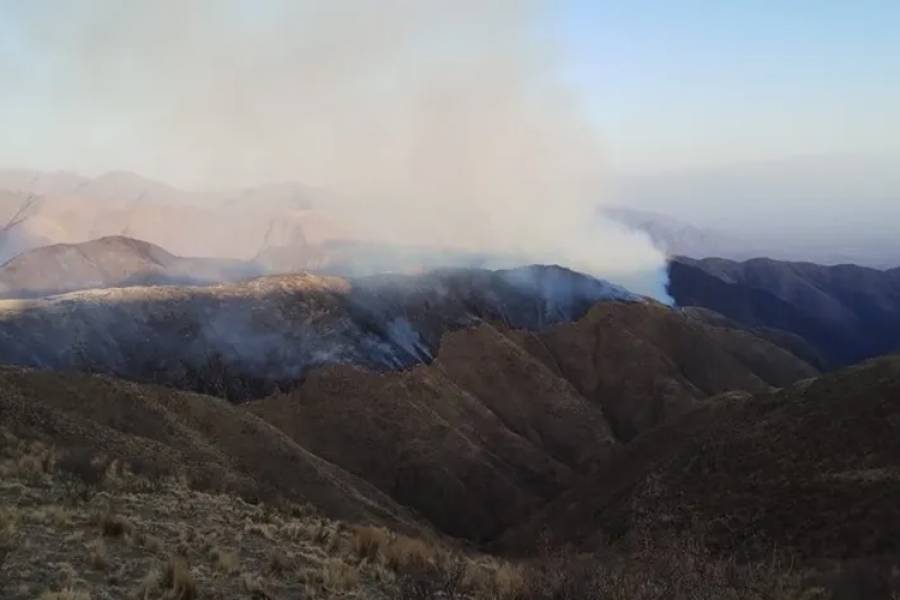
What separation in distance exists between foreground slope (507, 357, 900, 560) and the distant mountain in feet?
396

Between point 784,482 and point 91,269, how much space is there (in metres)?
148

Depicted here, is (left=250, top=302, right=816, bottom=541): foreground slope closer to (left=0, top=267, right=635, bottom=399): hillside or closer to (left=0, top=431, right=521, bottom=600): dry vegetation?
(left=0, top=267, right=635, bottom=399): hillside

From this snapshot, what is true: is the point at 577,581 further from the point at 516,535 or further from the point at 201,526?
the point at 516,535

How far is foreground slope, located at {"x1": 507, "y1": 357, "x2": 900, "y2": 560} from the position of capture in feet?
96.3

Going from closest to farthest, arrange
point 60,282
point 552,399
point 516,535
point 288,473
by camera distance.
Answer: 1. point 288,473
2. point 516,535
3. point 552,399
4. point 60,282

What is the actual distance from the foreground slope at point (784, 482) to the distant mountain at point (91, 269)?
12061cm

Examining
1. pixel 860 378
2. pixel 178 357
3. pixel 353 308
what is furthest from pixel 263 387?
pixel 860 378

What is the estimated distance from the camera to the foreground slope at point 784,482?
2936 cm

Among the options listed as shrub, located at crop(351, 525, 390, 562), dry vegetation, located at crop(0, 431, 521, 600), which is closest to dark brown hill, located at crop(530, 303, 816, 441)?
Answer: shrub, located at crop(351, 525, 390, 562)

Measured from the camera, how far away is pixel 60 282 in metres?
149

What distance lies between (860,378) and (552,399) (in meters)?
60.4

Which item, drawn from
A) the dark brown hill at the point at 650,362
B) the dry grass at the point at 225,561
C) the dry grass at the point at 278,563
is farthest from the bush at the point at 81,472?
the dark brown hill at the point at 650,362

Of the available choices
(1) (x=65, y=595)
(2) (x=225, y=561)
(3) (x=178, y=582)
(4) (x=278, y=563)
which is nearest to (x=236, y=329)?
(4) (x=278, y=563)

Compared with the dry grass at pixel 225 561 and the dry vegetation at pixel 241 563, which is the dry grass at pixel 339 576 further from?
the dry grass at pixel 225 561
